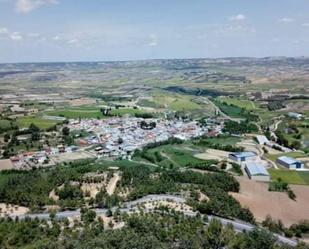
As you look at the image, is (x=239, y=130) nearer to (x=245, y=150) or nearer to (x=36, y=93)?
(x=245, y=150)

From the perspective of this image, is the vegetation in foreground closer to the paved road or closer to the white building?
the paved road

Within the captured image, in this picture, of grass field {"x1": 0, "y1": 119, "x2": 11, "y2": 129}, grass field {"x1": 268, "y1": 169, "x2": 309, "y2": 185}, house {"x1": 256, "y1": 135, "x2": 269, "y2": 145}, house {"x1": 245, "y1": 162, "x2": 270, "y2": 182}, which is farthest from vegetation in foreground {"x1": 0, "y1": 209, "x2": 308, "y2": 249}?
grass field {"x1": 0, "y1": 119, "x2": 11, "y2": 129}

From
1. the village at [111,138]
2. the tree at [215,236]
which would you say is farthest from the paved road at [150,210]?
the village at [111,138]

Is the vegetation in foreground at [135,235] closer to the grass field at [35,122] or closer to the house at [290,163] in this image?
the house at [290,163]

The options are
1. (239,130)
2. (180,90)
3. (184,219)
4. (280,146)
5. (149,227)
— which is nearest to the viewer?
(149,227)

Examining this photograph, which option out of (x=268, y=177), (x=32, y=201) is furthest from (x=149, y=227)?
(x=268, y=177)
